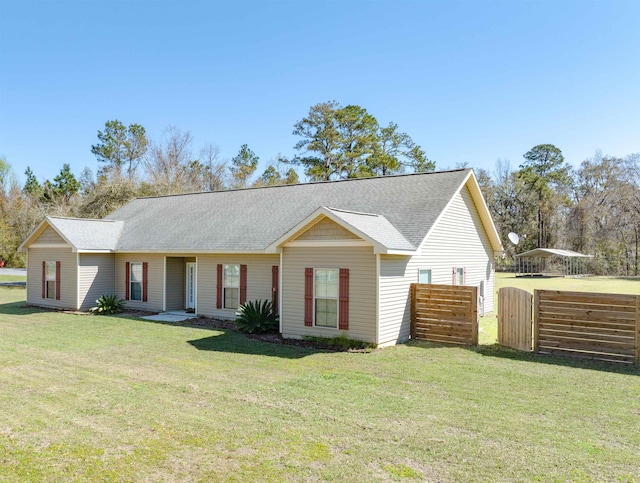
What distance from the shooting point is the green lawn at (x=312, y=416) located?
4871 millimetres

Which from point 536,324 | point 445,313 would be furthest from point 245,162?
point 536,324

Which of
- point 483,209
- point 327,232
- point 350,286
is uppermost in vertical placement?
point 483,209

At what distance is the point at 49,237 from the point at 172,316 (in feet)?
22.6

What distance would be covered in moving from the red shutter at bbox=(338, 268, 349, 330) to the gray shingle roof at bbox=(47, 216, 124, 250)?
11245 millimetres

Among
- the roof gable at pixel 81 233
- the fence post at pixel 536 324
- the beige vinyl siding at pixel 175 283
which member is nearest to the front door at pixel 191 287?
the beige vinyl siding at pixel 175 283

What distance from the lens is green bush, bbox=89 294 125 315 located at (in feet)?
57.0

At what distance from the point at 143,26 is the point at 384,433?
60.2 ft

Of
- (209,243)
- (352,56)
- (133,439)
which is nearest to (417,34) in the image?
(352,56)

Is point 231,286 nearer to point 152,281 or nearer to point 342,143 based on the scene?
point 152,281

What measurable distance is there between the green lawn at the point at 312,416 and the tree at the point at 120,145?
3922 cm

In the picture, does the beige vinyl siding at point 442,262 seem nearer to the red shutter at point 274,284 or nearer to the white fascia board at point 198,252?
the red shutter at point 274,284

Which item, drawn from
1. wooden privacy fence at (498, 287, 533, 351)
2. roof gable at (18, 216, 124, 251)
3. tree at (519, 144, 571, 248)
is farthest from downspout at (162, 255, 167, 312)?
tree at (519, 144, 571, 248)

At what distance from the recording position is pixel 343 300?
38.1 feet

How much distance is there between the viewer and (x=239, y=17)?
1675cm
